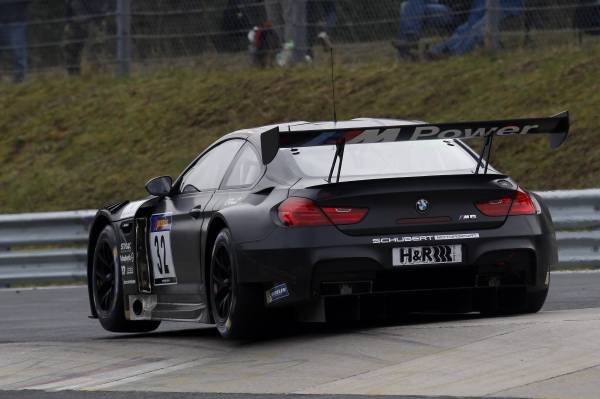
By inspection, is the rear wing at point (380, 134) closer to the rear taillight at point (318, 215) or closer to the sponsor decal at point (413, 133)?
the sponsor decal at point (413, 133)

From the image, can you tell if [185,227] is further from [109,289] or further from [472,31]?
[472,31]

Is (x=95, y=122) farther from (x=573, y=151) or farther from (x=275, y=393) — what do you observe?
(x=275, y=393)

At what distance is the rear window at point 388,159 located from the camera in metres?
9.71

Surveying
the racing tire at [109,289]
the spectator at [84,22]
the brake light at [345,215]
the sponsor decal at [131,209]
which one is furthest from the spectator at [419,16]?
the brake light at [345,215]

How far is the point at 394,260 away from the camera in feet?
30.1

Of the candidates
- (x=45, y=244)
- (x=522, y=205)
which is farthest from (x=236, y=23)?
(x=522, y=205)

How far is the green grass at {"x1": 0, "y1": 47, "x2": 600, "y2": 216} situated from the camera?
63.8ft

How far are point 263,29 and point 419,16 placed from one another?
2549 millimetres

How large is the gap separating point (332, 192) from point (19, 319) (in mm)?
5133

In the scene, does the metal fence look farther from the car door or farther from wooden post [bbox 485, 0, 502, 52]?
the car door

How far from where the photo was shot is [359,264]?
30.0 feet

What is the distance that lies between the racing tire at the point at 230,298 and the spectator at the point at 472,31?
11.6 meters

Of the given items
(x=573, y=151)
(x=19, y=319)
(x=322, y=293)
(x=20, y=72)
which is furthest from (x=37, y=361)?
(x=20, y=72)

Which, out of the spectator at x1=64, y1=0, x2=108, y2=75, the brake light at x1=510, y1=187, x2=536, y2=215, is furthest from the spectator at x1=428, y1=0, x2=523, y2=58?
the brake light at x1=510, y1=187, x2=536, y2=215
